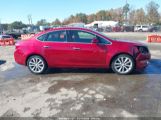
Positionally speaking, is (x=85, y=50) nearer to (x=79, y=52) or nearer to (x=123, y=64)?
(x=79, y=52)

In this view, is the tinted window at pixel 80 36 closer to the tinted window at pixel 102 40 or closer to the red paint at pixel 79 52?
the red paint at pixel 79 52

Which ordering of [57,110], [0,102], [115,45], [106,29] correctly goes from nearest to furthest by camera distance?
1. [57,110]
2. [0,102]
3. [115,45]
4. [106,29]

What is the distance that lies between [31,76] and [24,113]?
3.22 metres

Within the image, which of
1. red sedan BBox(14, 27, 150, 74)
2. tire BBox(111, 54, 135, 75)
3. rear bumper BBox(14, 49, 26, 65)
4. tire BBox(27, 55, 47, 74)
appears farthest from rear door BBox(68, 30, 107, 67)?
rear bumper BBox(14, 49, 26, 65)

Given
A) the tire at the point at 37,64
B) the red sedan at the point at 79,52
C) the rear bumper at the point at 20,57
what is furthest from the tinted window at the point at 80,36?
the rear bumper at the point at 20,57

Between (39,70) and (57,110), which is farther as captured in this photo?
(39,70)

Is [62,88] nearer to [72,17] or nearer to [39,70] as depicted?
[39,70]

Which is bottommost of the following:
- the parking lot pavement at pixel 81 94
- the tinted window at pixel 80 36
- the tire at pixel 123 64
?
the parking lot pavement at pixel 81 94

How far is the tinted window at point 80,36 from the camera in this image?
25.7 feet

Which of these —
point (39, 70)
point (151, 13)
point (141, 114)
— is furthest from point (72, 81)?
point (151, 13)

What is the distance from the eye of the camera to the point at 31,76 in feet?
26.3

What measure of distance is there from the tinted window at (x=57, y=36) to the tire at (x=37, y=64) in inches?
29.4

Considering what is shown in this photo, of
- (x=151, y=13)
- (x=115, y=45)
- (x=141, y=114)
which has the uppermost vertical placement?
(x=151, y=13)

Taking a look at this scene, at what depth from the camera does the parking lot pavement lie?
488 centimetres
